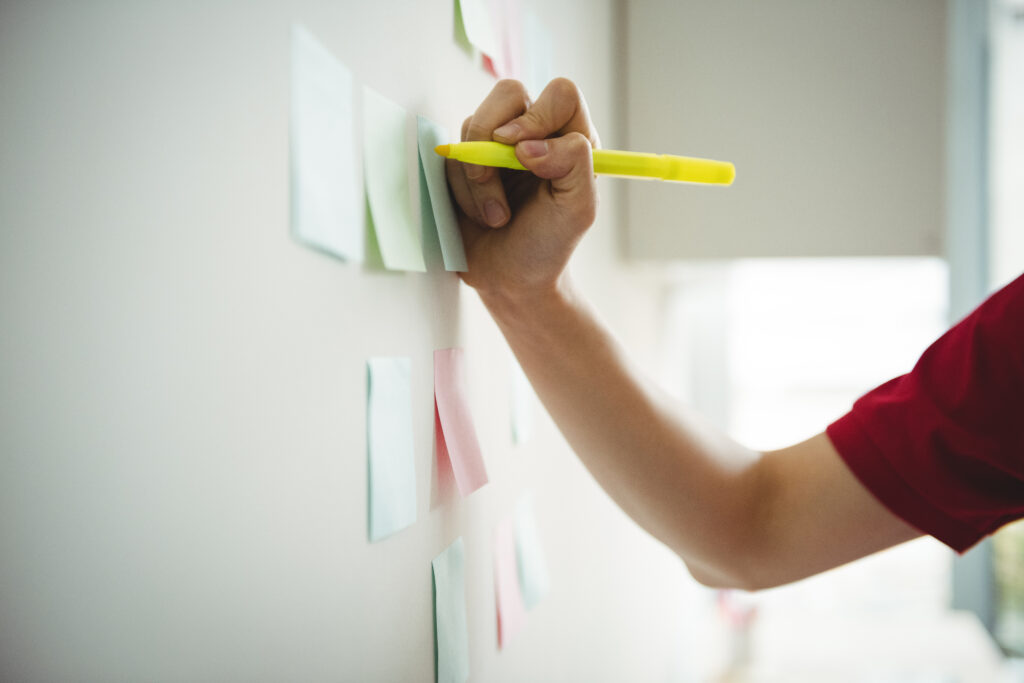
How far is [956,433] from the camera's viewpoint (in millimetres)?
514

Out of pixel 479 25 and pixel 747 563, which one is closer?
pixel 479 25

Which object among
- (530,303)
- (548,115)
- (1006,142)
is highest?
(1006,142)

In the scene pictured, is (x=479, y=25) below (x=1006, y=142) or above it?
below

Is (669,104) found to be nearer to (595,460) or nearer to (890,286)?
(595,460)

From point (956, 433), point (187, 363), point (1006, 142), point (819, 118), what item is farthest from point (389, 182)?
point (1006, 142)

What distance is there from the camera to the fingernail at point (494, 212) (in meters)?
0.42

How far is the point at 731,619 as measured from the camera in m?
1.89

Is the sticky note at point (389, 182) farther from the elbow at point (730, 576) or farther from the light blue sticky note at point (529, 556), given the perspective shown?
the elbow at point (730, 576)

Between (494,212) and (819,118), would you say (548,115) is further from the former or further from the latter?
(819,118)

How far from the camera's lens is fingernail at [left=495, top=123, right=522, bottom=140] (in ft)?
1.27

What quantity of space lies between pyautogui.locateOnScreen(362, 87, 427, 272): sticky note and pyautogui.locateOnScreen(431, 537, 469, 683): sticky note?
0.59 feet

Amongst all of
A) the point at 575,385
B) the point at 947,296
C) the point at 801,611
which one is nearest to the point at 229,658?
the point at 575,385

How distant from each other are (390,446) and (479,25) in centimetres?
30

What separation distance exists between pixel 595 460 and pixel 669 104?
0.53 meters
